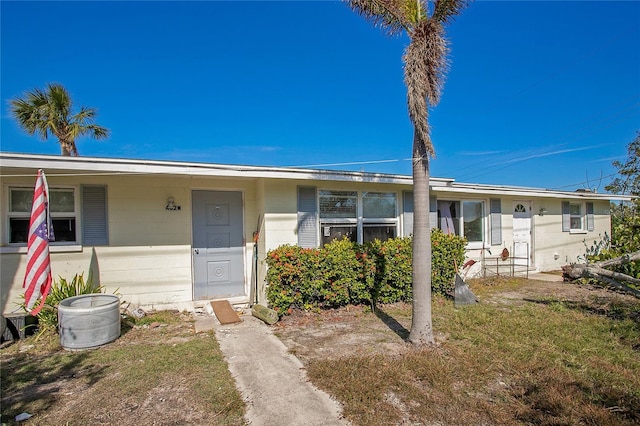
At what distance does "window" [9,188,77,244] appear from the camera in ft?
17.3

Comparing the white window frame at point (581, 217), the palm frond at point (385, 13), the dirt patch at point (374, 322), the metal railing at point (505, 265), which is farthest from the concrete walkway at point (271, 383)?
the white window frame at point (581, 217)

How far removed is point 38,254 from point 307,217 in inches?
164

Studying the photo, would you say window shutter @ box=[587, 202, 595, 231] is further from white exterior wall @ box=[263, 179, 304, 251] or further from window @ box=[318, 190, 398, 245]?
white exterior wall @ box=[263, 179, 304, 251]

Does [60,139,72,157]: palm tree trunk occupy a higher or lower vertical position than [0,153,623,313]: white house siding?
higher

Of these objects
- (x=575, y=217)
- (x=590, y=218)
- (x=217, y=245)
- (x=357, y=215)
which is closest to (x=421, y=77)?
(x=357, y=215)

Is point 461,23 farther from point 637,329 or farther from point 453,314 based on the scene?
point 637,329

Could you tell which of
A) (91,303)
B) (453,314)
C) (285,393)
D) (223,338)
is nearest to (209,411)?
(285,393)

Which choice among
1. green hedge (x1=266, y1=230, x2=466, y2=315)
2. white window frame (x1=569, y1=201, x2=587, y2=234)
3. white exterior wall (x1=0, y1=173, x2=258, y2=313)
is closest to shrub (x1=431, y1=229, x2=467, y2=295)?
green hedge (x1=266, y1=230, x2=466, y2=315)

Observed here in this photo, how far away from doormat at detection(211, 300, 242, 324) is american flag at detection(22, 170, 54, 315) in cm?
243

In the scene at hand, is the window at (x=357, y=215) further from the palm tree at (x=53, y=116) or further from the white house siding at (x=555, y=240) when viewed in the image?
the palm tree at (x=53, y=116)

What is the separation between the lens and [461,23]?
14.4ft

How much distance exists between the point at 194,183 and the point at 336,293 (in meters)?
3.41

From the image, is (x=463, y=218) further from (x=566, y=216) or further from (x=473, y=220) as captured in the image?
(x=566, y=216)

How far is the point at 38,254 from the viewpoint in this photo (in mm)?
4480
